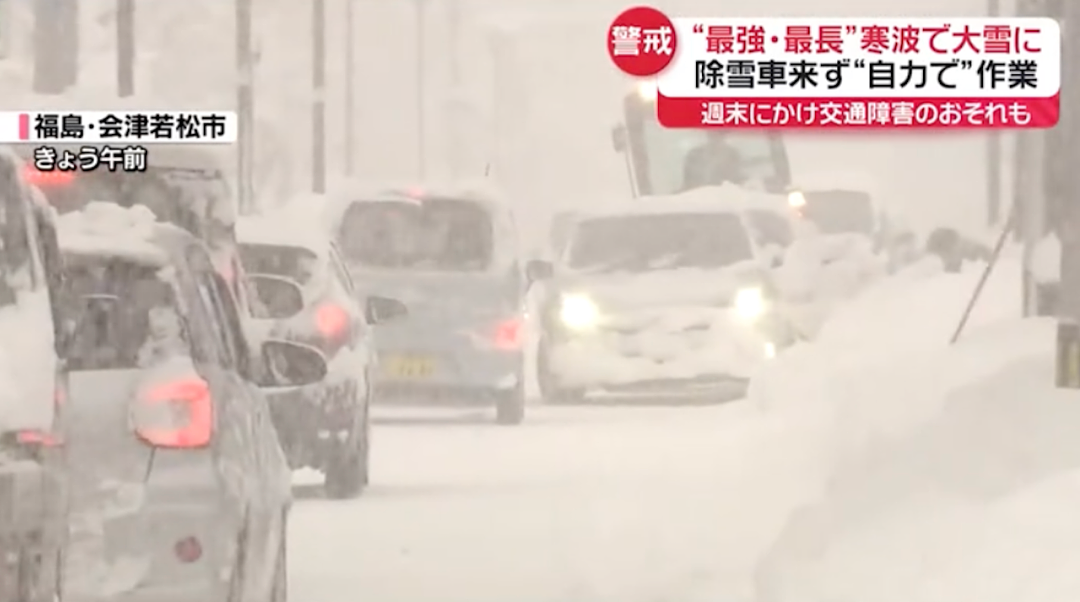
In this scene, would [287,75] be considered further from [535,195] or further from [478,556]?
[478,556]

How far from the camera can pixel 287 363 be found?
4172 mm

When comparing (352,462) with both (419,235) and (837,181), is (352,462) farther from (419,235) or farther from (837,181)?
(837,181)

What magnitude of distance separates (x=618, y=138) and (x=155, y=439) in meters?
1.43

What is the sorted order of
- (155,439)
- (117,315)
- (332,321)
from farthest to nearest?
(332,321), (117,315), (155,439)

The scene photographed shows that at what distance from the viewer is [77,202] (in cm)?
412

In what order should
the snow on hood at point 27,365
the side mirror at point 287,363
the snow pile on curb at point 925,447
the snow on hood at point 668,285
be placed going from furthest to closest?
the snow on hood at point 668,285
the side mirror at point 287,363
the snow pile on curb at point 925,447
the snow on hood at point 27,365

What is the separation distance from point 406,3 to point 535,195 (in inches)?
21.7

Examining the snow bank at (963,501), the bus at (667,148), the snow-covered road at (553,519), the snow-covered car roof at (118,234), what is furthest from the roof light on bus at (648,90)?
the snow-covered car roof at (118,234)

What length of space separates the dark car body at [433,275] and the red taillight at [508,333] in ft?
0.06

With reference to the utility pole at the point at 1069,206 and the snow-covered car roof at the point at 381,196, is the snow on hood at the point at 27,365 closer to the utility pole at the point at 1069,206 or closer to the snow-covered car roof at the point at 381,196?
the snow-covered car roof at the point at 381,196

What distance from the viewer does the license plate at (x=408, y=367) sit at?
14.5 feet

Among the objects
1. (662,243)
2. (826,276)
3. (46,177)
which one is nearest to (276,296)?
(46,177)

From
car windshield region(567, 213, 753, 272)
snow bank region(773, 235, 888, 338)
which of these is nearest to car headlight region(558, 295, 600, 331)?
car windshield region(567, 213, 753, 272)

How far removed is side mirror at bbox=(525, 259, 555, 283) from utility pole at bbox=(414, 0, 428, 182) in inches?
12.4
